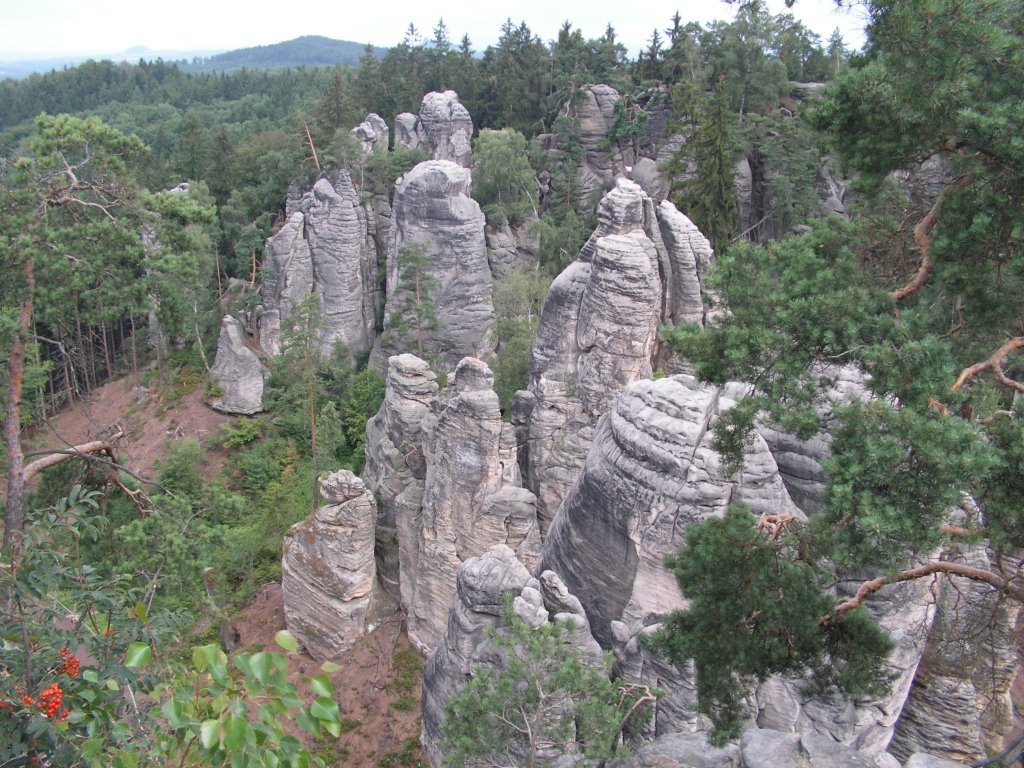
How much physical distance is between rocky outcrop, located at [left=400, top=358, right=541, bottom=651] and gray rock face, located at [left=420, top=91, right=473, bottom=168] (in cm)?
2249

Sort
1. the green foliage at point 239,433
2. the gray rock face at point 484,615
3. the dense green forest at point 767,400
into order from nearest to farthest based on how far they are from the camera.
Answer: the dense green forest at point 767,400 → the gray rock face at point 484,615 → the green foliage at point 239,433

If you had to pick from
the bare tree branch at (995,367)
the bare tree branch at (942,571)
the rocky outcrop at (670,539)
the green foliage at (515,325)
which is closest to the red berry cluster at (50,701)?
the bare tree branch at (942,571)

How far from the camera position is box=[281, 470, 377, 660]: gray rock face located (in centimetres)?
1836

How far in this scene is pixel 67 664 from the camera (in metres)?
4.66

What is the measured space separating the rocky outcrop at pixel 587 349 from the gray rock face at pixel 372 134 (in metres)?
18.8

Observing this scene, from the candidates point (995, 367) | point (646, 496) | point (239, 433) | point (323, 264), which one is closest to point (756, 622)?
point (995, 367)

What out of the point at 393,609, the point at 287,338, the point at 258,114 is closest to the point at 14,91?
the point at 258,114

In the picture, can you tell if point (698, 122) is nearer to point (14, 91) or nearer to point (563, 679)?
point (563, 679)

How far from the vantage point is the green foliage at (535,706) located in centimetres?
873

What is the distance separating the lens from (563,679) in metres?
8.78

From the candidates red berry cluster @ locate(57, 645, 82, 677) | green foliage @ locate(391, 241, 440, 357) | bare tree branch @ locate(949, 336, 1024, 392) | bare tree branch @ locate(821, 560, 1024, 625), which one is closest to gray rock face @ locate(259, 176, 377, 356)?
green foliage @ locate(391, 241, 440, 357)

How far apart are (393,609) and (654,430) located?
435 inches

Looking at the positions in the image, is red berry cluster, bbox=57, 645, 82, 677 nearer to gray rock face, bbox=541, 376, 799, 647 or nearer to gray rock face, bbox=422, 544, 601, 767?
gray rock face, bbox=422, 544, 601, 767

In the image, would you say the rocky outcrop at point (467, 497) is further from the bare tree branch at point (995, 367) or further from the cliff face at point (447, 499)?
the bare tree branch at point (995, 367)
